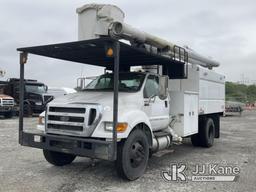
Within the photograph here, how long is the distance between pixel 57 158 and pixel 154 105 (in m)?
2.38

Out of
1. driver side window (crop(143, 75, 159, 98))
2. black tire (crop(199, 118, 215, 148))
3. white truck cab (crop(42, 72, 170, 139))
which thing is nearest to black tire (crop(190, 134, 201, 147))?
black tire (crop(199, 118, 215, 148))

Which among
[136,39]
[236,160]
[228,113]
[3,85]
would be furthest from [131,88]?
[228,113]

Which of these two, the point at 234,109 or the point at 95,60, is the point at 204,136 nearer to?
the point at 95,60

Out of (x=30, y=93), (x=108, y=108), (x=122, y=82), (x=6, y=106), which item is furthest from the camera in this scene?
(x=30, y=93)

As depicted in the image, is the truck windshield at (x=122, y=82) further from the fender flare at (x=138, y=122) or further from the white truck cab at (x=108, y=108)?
the fender flare at (x=138, y=122)

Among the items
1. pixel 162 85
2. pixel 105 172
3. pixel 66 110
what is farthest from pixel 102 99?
pixel 105 172

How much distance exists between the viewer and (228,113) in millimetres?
25141

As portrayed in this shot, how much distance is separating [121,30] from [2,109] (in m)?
15.5

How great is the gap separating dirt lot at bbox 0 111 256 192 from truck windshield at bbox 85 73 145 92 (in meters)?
1.71

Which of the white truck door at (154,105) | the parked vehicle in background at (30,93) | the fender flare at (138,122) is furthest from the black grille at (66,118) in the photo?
the parked vehicle in background at (30,93)

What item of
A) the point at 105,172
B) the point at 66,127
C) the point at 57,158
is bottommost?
the point at 105,172

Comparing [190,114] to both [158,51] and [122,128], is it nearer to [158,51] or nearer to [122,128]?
[158,51]

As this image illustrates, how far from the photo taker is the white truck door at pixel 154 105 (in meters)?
6.36

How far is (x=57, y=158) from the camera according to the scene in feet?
21.3
